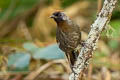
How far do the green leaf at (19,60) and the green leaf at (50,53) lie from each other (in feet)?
0.35

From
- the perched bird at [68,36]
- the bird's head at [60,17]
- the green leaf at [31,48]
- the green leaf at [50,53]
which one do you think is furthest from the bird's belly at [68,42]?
the green leaf at [31,48]

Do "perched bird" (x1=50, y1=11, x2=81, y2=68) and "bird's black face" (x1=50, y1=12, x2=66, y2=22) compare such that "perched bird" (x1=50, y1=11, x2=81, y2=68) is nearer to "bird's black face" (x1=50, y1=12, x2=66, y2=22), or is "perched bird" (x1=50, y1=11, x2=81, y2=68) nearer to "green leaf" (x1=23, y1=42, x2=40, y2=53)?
"bird's black face" (x1=50, y1=12, x2=66, y2=22)

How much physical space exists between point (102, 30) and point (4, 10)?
364 centimetres

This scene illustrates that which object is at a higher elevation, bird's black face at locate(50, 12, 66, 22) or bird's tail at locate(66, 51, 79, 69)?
bird's black face at locate(50, 12, 66, 22)

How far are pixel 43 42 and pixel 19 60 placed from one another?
1301 millimetres

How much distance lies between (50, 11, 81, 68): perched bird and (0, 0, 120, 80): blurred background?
0.68 ft

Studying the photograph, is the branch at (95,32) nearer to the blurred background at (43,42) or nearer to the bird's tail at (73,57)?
the blurred background at (43,42)

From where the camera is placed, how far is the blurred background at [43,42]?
385 cm

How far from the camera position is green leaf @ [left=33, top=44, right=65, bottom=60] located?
3760mm

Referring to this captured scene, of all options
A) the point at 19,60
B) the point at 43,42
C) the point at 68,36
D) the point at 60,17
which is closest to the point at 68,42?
the point at 68,36

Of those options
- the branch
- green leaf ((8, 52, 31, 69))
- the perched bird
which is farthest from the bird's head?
green leaf ((8, 52, 31, 69))

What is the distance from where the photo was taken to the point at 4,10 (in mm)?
5750

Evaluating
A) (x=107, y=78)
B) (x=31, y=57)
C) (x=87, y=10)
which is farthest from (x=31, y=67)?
(x=87, y=10)

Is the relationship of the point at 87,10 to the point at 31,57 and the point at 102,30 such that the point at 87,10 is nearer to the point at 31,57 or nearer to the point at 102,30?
the point at 31,57
